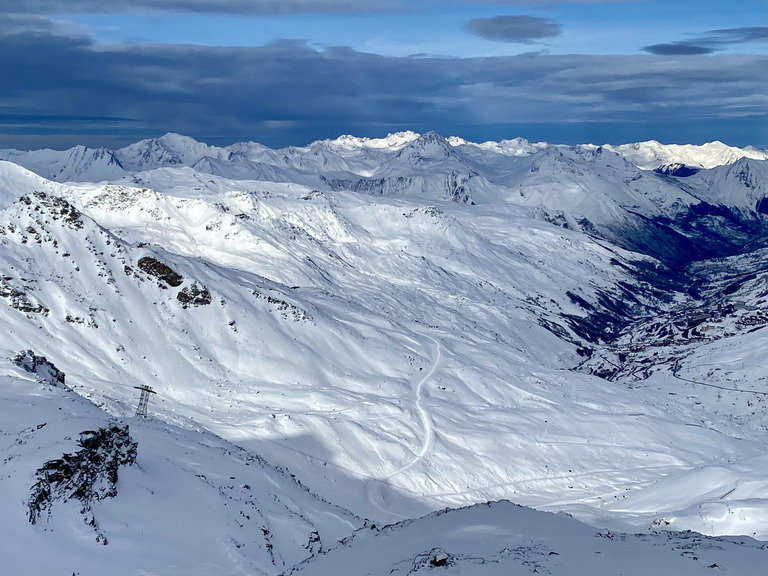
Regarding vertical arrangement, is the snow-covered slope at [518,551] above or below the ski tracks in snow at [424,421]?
above

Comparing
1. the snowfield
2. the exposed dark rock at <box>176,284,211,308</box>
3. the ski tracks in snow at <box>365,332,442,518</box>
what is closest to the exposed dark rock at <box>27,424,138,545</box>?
the snowfield

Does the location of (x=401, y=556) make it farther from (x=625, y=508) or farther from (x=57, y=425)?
(x=625, y=508)

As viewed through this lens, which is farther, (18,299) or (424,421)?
(424,421)

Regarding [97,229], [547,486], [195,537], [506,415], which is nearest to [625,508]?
[547,486]

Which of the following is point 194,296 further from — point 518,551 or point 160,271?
point 518,551

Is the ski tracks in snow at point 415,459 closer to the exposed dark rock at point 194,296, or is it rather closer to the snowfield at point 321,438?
the snowfield at point 321,438

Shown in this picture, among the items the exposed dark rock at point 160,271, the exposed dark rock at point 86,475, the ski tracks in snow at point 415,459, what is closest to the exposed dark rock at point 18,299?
the exposed dark rock at point 160,271

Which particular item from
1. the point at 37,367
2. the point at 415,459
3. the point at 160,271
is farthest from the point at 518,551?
the point at 160,271

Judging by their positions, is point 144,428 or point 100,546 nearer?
point 100,546

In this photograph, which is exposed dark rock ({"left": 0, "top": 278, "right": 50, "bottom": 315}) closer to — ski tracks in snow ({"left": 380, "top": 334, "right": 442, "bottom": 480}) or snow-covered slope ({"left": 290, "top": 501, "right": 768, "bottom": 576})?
ski tracks in snow ({"left": 380, "top": 334, "right": 442, "bottom": 480})

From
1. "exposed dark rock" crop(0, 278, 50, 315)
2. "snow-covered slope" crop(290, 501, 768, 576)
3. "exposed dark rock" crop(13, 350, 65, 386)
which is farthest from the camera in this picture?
"exposed dark rock" crop(0, 278, 50, 315)

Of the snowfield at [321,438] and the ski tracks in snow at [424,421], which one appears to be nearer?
the snowfield at [321,438]
